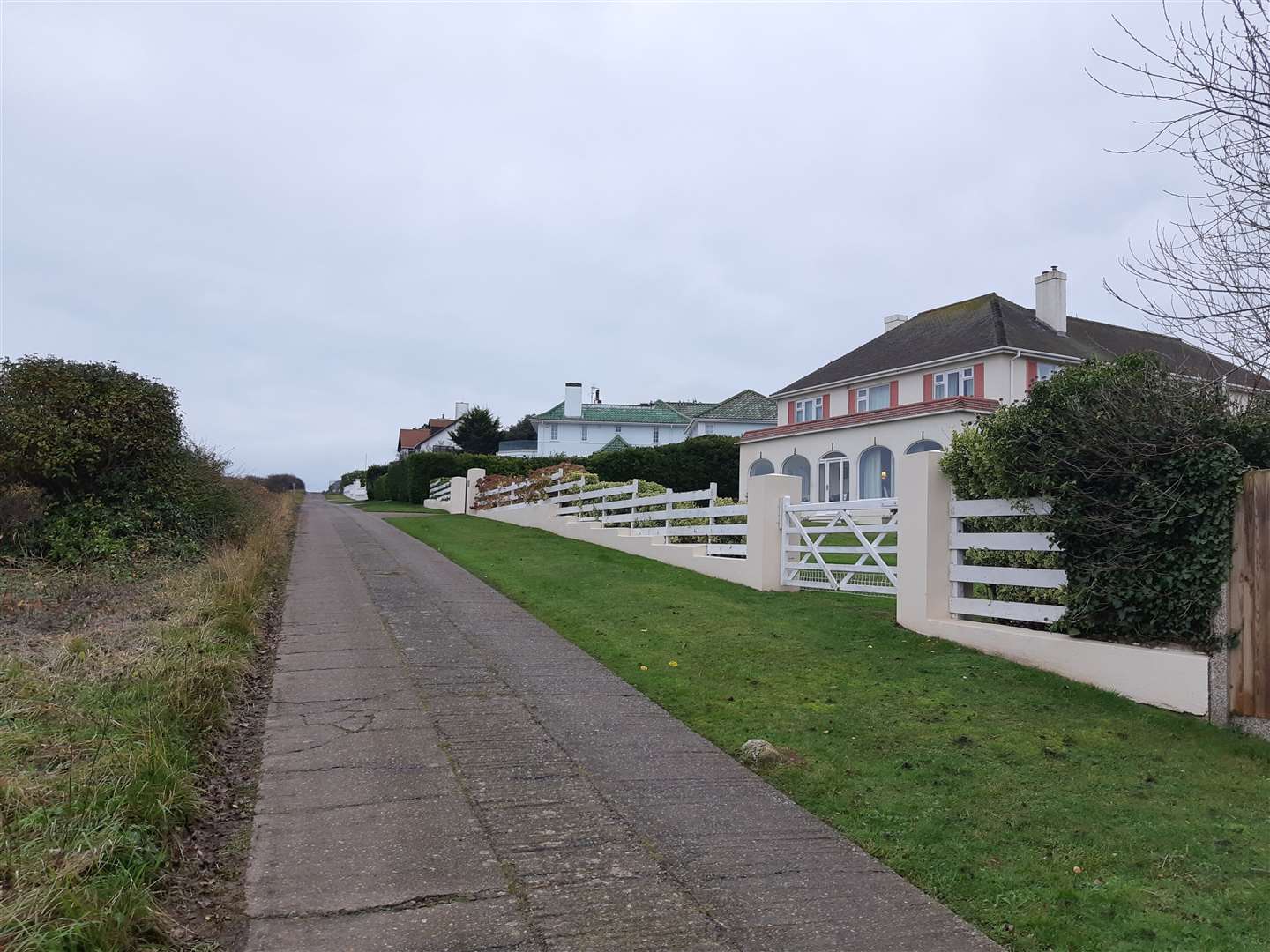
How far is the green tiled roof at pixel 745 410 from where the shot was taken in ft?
190

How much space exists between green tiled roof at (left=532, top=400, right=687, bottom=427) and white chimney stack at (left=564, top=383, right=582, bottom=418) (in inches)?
17.5

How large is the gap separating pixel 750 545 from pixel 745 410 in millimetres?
46570

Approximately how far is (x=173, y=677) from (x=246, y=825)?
2.01 metres

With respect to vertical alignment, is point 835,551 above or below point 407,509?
below

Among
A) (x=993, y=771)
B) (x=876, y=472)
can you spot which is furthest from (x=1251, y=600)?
(x=876, y=472)

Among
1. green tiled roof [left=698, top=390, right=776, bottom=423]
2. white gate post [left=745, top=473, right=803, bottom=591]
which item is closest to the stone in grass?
white gate post [left=745, top=473, right=803, bottom=591]

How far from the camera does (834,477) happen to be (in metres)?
31.9

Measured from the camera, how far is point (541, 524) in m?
22.7

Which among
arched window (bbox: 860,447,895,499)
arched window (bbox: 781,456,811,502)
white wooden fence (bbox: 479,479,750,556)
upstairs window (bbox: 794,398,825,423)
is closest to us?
white wooden fence (bbox: 479,479,750,556)

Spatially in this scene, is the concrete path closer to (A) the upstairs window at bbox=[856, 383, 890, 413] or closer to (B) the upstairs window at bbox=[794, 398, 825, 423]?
(A) the upstairs window at bbox=[856, 383, 890, 413]

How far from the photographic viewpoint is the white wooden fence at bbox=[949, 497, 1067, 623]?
741 cm

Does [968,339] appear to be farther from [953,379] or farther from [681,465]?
[681,465]

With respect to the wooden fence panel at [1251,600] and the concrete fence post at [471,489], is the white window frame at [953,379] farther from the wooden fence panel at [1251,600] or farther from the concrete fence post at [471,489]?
the wooden fence panel at [1251,600]

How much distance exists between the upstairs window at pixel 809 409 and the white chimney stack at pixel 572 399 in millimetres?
28395
